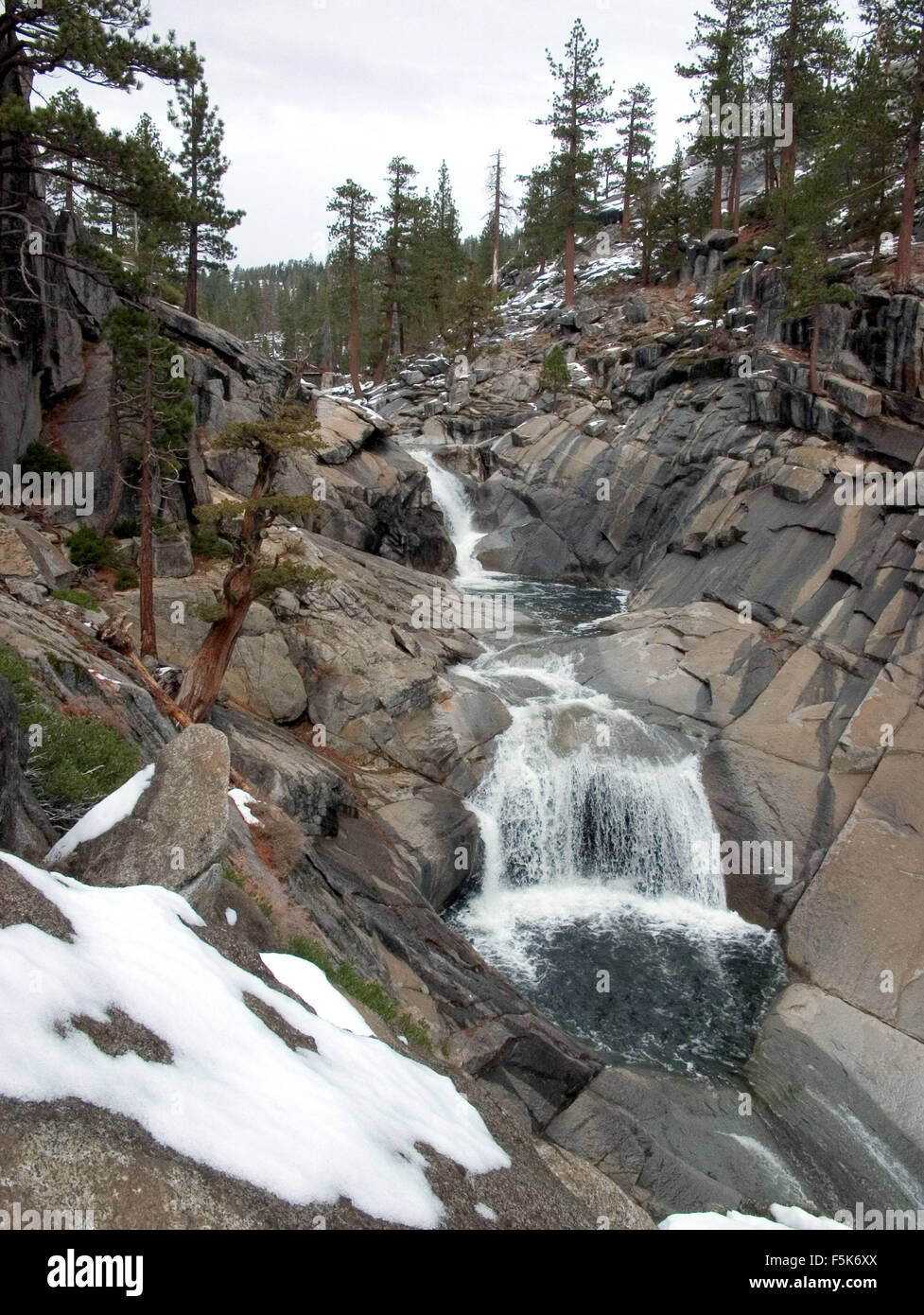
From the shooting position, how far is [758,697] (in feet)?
68.1

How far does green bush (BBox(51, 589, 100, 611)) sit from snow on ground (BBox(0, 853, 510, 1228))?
466 inches

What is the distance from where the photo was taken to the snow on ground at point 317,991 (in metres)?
6.53

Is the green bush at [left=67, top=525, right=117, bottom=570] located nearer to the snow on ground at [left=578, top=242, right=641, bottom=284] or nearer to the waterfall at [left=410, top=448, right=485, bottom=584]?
the waterfall at [left=410, top=448, right=485, bottom=584]

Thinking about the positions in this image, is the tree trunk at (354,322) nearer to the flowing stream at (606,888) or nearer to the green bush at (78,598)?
the flowing stream at (606,888)

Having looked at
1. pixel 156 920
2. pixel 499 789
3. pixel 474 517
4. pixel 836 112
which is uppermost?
pixel 836 112

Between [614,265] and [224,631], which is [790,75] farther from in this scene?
[224,631]

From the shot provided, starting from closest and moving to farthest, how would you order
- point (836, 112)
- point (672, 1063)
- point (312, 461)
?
point (672, 1063), point (836, 112), point (312, 461)

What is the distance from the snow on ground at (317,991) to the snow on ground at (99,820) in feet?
6.26

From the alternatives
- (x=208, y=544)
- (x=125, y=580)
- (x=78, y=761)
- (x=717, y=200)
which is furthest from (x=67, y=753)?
(x=717, y=200)

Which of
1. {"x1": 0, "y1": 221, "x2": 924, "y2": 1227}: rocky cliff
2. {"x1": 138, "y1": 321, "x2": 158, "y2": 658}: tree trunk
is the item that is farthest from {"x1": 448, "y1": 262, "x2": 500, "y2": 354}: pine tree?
{"x1": 138, "y1": 321, "x2": 158, "y2": 658}: tree trunk

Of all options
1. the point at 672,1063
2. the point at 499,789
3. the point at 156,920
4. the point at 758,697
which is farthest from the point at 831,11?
the point at 156,920

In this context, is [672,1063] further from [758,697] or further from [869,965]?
[758,697]

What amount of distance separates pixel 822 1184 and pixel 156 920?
11.2 m

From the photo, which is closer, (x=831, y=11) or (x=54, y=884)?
(x=54, y=884)
